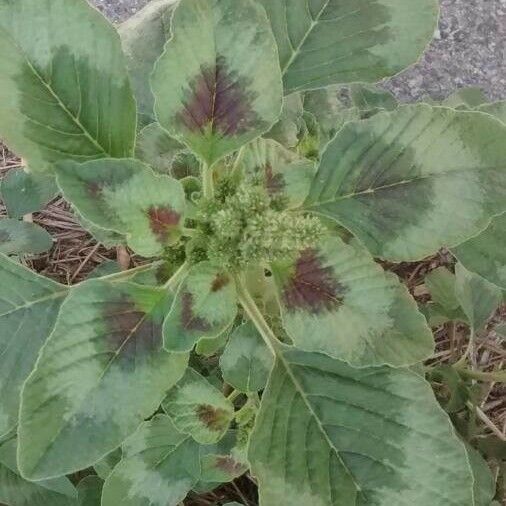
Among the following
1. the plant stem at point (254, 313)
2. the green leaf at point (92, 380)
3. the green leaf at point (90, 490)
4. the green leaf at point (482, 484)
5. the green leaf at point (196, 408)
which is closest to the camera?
the green leaf at point (92, 380)

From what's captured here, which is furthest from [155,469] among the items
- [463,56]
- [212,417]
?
[463,56]

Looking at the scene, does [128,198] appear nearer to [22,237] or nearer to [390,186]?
[390,186]

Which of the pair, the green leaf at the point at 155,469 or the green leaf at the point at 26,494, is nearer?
the green leaf at the point at 155,469

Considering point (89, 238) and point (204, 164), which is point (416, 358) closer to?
point (204, 164)

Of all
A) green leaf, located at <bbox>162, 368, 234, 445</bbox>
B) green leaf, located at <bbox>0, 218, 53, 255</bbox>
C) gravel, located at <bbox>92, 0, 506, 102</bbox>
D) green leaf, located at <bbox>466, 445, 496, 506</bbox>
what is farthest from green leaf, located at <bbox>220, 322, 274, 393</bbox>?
gravel, located at <bbox>92, 0, 506, 102</bbox>

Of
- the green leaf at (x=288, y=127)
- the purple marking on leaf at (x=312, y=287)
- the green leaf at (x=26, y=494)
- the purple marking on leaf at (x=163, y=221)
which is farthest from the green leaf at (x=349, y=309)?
the green leaf at (x=26, y=494)

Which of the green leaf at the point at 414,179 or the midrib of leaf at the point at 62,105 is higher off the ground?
the midrib of leaf at the point at 62,105

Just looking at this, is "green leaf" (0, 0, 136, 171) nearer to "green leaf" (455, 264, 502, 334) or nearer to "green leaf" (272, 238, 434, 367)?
"green leaf" (272, 238, 434, 367)

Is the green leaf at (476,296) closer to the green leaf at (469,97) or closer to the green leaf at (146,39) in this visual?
the green leaf at (469,97)
